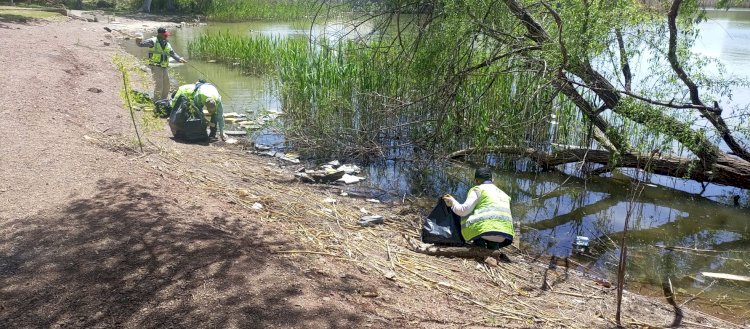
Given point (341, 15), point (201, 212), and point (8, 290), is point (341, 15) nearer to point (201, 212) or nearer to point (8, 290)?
point (201, 212)

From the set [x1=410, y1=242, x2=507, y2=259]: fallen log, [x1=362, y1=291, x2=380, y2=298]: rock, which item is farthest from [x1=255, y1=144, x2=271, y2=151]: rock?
[x1=362, y1=291, x2=380, y2=298]: rock

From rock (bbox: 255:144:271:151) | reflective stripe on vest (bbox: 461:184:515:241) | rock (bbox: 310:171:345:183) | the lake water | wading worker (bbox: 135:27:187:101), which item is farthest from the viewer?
wading worker (bbox: 135:27:187:101)

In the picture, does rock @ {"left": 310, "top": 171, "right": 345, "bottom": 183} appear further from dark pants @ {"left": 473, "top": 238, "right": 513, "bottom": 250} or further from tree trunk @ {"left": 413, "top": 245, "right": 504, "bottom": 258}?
dark pants @ {"left": 473, "top": 238, "right": 513, "bottom": 250}

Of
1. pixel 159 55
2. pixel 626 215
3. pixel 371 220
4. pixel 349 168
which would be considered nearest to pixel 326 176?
pixel 349 168

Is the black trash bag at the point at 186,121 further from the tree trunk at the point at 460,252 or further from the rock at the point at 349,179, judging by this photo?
the tree trunk at the point at 460,252

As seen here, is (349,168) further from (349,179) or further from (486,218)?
(486,218)

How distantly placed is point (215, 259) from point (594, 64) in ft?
21.8

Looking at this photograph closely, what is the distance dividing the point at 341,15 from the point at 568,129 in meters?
4.10

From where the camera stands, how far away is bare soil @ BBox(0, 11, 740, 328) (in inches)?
148

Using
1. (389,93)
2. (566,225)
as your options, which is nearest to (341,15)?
(389,93)

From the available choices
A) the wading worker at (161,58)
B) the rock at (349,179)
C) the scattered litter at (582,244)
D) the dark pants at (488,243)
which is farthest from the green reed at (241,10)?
the dark pants at (488,243)

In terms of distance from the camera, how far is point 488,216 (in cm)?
600

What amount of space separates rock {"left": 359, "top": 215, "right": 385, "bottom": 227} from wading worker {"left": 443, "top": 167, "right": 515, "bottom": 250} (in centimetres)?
105

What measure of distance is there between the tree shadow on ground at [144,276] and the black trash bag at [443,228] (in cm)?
186
